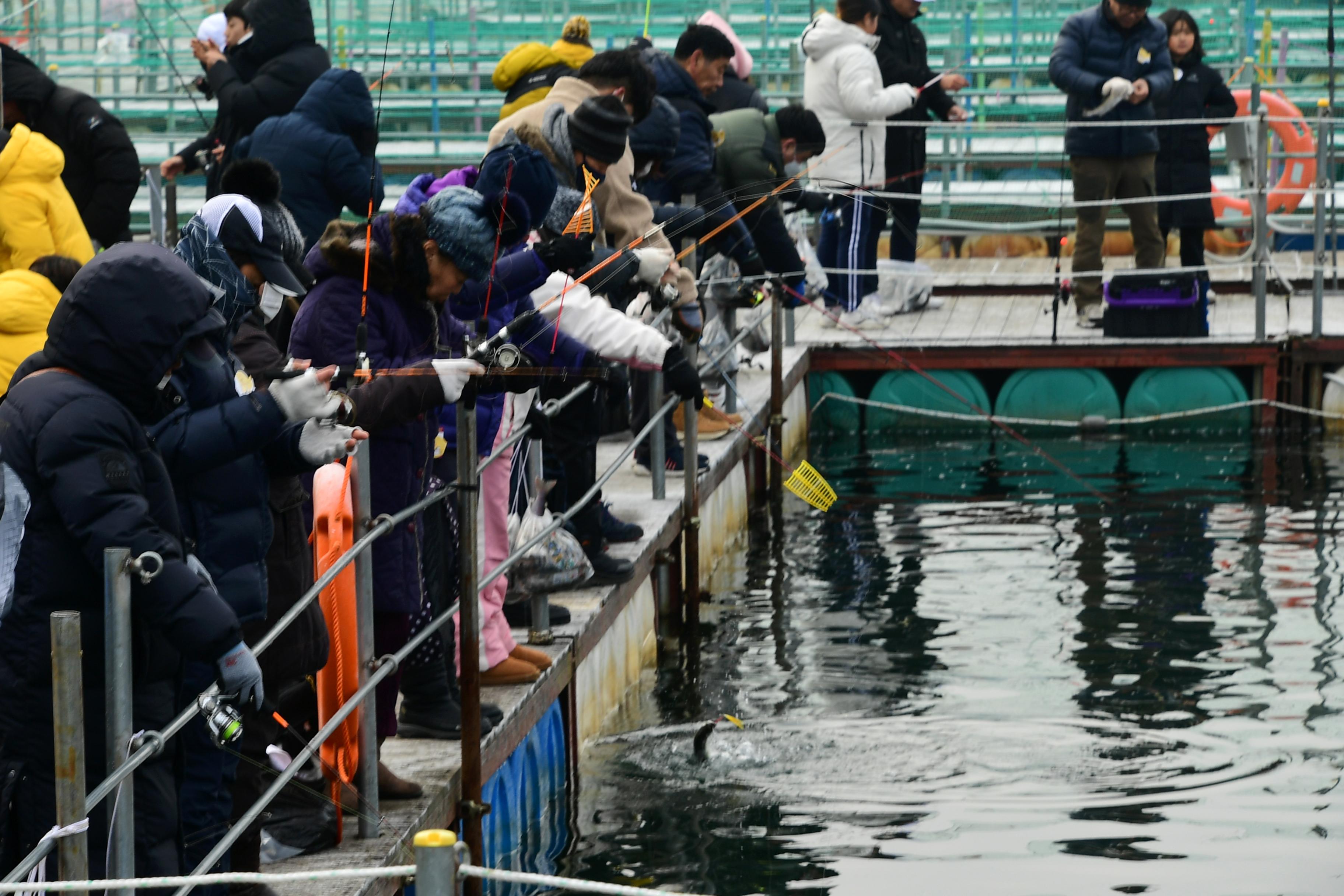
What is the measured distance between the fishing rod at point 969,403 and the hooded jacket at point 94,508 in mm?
7029

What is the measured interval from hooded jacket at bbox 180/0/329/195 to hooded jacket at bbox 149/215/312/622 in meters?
4.78

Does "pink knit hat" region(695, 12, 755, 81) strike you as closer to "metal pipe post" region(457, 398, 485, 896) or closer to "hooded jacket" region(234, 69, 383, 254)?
"hooded jacket" region(234, 69, 383, 254)

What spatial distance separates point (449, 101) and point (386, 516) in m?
14.3

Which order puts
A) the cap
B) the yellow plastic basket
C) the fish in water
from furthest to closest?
the yellow plastic basket
the fish in water
the cap

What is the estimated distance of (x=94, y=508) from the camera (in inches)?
117

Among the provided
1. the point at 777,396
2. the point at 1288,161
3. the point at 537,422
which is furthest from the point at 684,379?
the point at 1288,161

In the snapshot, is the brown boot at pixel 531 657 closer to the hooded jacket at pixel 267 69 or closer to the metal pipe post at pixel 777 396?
the hooded jacket at pixel 267 69

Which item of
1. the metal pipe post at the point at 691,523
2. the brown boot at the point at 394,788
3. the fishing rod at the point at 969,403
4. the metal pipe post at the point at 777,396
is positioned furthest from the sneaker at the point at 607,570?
the fishing rod at the point at 969,403

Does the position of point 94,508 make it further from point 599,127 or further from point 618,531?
point 618,531

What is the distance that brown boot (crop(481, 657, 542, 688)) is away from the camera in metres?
5.02

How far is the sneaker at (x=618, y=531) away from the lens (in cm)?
679

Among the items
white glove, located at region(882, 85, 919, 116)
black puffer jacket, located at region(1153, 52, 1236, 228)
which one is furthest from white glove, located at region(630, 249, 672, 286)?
black puffer jacket, located at region(1153, 52, 1236, 228)

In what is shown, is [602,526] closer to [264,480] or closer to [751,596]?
[751,596]

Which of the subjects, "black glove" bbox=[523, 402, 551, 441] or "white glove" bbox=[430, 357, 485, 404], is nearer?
"white glove" bbox=[430, 357, 485, 404]
